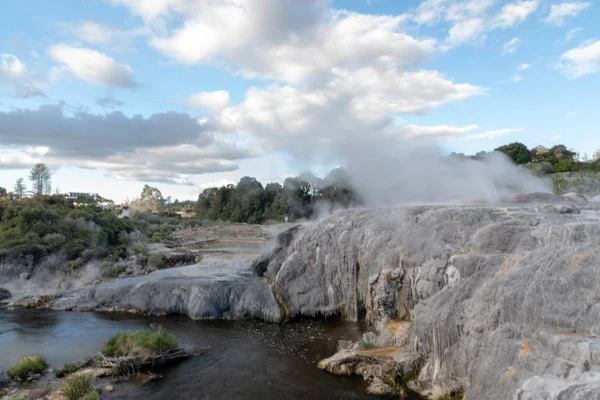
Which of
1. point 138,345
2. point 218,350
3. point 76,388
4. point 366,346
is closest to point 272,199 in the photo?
point 218,350

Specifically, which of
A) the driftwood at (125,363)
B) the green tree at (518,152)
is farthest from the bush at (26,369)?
the green tree at (518,152)

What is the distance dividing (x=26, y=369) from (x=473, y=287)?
12.8 metres

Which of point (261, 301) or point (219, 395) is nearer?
point (219, 395)

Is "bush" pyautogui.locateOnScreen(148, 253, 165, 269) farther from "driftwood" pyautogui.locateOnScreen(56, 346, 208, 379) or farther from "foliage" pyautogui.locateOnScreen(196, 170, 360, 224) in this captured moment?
"foliage" pyautogui.locateOnScreen(196, 170, 360, 224)

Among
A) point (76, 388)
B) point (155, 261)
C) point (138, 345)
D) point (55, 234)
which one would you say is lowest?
point (76, 388)

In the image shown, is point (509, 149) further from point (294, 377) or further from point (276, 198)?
point (294, 377)

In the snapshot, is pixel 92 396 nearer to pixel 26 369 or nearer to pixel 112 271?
pixel 26 369

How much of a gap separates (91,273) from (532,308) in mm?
24004

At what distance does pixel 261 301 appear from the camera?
60.3ft

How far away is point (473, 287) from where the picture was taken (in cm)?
1124

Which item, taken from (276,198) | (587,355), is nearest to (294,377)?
(587,355)

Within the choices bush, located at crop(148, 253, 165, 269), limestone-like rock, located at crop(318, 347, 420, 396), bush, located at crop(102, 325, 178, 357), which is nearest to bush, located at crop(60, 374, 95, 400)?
bush, located at crop(102, 325, 178, 357)

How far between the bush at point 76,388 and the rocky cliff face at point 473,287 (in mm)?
8467

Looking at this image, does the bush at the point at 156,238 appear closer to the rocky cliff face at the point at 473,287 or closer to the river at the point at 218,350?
the river at the point at 218,350
